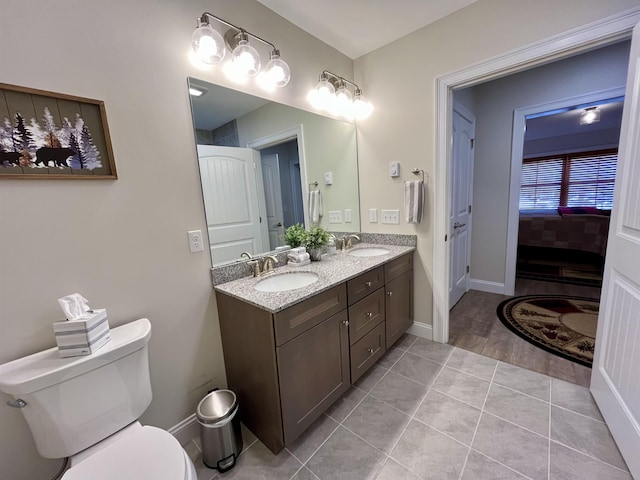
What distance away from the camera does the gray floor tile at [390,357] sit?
79.2 inches

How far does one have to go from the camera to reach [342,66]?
2.22 metres

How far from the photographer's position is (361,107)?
7.46 feet

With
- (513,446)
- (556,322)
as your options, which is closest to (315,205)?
(513,446)

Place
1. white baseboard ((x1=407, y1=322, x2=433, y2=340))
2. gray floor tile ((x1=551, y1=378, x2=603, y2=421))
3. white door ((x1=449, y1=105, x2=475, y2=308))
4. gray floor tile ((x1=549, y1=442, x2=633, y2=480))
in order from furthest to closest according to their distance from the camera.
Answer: white door ((x1=449, y1=105, x2=475, y2=308)), white baseboard ((x1=407, y1=322, x2=433, y2=340)), gray floor tile ((x1=551, y1=378, x2=603, y2=421)), gray floor tile ((x1=549, y1=442, x2=633, y2=480))

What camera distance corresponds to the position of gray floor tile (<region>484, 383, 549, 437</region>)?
4.69ft

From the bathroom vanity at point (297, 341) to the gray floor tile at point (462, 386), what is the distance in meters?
0.50

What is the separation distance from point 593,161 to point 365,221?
5.84m

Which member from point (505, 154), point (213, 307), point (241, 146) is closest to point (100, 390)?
point (213, 307)

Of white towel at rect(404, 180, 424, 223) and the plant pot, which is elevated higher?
white towel at rect(404, 180, 424, 223)

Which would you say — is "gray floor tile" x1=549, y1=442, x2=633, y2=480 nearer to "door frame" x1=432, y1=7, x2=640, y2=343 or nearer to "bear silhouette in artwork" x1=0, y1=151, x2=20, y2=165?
"door frame" x1=432, y1=7, x2=640, y2=343

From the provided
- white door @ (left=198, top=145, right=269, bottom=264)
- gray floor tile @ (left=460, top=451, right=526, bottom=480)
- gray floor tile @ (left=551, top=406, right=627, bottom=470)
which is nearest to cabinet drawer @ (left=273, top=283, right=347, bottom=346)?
white door @ (left=198, top=145, right=269, bottom=264)

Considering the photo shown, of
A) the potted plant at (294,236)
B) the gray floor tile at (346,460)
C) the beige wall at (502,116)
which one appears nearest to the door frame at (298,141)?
the potted plant at (294,236)

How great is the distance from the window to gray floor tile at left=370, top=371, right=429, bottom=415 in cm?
489

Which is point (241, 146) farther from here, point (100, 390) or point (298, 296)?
point (100, 390)
